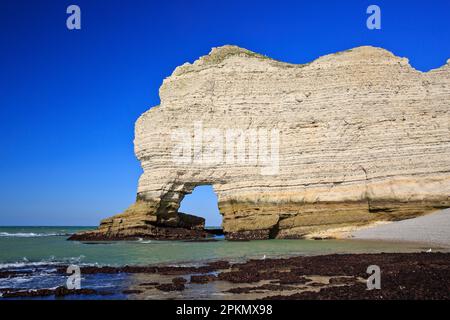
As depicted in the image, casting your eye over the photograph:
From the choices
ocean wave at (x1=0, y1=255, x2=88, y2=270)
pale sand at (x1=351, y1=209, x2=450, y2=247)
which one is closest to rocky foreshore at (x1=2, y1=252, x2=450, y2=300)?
ocean wave at (x1=0, y1=255, x2=88, y2=270)

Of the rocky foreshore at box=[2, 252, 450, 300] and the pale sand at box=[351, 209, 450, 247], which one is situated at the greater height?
the pale sand at box=[351, 209, 450, 247]

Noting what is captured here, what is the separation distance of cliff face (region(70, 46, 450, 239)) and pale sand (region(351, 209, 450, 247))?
143 centimetres

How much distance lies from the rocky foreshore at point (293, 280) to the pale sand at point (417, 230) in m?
8.46

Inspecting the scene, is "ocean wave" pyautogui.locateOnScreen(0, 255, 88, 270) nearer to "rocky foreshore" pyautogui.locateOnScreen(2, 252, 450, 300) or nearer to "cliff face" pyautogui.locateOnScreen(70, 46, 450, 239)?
"rocky foreshore" pyautogui.locateOnScreen(2, 252, 450, 300)

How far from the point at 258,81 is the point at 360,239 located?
14.2 metres

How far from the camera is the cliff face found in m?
30.3

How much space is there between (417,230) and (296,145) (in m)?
10.2

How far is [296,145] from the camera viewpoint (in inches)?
1291

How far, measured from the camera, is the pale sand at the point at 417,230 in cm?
2392

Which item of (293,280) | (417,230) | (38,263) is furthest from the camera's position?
(417,230)

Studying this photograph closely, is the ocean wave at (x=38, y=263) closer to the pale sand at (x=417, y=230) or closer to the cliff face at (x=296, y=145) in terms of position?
the cliff face at (x=296, y=145)

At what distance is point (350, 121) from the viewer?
32.2m

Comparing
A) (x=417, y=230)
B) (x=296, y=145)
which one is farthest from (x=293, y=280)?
(x=296, y=145)

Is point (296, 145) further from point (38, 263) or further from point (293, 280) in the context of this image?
point (293, 280)
